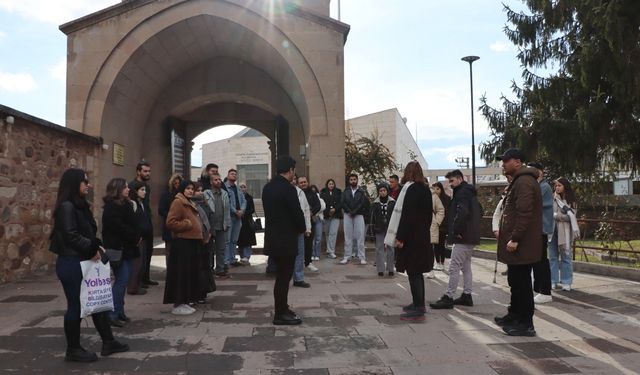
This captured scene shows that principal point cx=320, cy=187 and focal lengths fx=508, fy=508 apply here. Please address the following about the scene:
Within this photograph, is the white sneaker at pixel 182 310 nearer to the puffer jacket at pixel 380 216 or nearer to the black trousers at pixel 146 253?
the black trousers at pixel 146 253

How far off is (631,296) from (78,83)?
10939 mm

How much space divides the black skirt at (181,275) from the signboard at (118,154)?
6.34 m

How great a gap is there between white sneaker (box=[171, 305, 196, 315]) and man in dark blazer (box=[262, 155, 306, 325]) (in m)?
1.12

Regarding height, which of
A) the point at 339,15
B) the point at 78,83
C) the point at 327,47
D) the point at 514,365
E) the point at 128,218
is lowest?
the point at 514,365

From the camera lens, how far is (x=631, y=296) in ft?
21.8

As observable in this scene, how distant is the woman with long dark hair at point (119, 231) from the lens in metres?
5.04

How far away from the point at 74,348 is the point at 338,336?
2.30 m

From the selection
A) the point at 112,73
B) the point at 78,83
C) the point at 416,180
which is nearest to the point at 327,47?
the point at 112,73

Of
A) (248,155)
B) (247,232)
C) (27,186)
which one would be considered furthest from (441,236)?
(248,155)

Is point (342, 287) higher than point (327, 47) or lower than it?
lower

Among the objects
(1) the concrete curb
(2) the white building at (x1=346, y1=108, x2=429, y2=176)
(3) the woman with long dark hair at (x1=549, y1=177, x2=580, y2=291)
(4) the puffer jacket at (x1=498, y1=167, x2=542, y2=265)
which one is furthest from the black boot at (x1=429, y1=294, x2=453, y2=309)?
(2) the white building at (x1=346, y1=108, x2=429, y2=176)

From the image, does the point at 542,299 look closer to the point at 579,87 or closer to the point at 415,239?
the point at 415,239

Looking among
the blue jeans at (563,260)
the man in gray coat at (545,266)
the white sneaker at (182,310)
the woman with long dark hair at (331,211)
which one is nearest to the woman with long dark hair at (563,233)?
the blue jeans at (563,260)

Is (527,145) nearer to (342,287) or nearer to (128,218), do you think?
(342,287)
